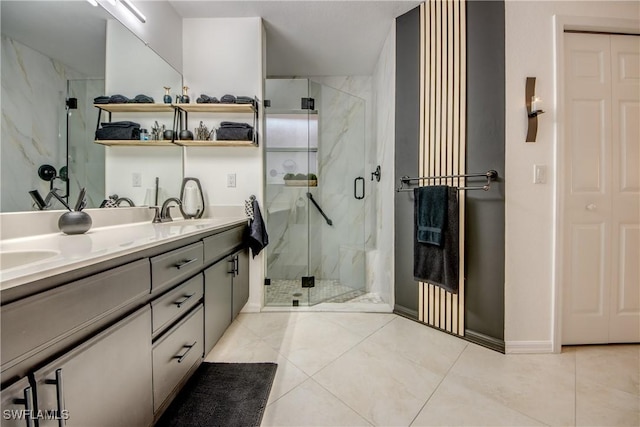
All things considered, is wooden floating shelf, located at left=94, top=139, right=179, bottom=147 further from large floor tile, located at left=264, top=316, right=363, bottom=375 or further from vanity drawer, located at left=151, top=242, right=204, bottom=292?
large floor tile, located at left=264, top=316, right=363, bottom=375

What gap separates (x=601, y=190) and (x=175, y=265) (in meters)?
2.69

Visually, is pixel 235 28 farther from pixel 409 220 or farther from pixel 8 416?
pixel 8 416

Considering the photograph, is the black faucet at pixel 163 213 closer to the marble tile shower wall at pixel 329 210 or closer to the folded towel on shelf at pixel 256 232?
the folded towel on shelf at pixel 256 232

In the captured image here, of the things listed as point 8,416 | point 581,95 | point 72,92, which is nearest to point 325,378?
point 8,416

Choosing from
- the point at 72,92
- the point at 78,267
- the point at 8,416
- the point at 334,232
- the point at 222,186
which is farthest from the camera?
the point at 334,232

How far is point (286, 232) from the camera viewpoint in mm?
2941

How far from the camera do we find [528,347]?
171cm

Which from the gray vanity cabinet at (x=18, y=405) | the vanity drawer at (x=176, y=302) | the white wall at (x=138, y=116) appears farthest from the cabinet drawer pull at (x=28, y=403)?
the white wall at (x=138, y=116)

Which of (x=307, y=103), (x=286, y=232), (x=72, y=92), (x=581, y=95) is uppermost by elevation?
(x=307, y=103)

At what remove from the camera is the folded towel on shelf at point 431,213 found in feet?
6.13

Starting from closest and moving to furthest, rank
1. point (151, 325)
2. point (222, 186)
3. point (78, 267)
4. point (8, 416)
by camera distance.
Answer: point (8, 416)
point (78, 267)
point (151, 325)
point (222, 186)

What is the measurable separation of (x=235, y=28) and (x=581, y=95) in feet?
8.98

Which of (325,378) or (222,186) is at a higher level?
(222,186)

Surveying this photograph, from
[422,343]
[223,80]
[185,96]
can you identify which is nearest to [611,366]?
[422,343]
